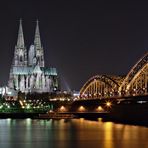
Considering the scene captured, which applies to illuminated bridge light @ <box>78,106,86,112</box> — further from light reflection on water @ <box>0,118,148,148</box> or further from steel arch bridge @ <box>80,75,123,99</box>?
light reflection on water @ <box>0,118,148,148</box>

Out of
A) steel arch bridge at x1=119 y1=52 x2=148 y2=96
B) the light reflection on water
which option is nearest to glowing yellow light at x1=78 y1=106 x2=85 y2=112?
steel arch bridge at x1=119 y1=52 x2=148 y2=96

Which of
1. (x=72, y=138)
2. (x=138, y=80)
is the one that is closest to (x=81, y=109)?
(x=138, y=80)

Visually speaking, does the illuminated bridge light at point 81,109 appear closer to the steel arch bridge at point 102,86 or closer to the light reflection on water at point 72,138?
the steel arch bridge at point 102,86

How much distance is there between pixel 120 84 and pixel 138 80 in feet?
65.1

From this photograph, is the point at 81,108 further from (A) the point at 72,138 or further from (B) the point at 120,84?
(A) the point at 72,138

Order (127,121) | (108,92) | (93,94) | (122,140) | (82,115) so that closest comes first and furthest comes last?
(122,140)
(127,121)
(82,115)
(108,92)
(93,94)

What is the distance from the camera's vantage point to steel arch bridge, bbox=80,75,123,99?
5792 inches

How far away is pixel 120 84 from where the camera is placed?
144m

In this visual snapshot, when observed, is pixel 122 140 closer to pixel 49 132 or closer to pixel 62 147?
pixel 62 147

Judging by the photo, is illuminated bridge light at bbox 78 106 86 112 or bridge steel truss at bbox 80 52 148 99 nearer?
bridge steel truss at bbox 80 52 148 99

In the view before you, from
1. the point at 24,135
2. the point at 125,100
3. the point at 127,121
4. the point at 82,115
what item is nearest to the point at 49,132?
the point at 24,135

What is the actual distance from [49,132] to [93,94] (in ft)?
256

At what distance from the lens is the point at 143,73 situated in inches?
4774

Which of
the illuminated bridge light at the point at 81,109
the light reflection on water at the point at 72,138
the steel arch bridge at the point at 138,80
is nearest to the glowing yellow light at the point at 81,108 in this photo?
the illuminated bridge light at the point at 81,109
